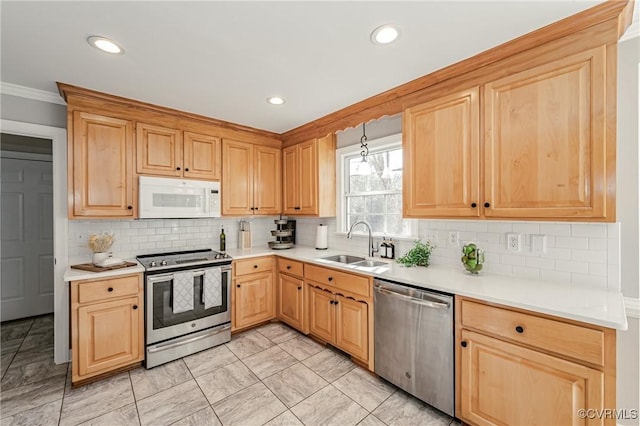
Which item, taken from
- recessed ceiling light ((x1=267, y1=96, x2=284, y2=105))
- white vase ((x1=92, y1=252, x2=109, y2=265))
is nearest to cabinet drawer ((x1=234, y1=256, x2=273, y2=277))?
white vase ((x1=92, y1=252, x2=109, y2=265))

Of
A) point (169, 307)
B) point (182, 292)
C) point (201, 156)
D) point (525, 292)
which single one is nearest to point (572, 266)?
point (525, 292)

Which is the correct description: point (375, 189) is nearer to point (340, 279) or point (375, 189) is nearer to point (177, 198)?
point (340, 279)

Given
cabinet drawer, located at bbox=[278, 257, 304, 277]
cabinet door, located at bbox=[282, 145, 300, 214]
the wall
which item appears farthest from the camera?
cabinet door, located at bbox=[282, 145, 300, 214]

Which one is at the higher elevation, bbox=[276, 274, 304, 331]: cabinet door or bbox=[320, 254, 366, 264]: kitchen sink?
bbox=[320, 254, 366, 264]: kitchen sink

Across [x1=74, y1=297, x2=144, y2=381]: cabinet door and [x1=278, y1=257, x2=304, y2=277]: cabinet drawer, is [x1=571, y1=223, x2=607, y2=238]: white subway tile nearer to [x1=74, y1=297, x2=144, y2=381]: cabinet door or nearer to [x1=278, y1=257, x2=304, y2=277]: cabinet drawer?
[x1=278, y1=257, x2=304, y2=277]: cabinet drawer

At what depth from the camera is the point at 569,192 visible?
160cm

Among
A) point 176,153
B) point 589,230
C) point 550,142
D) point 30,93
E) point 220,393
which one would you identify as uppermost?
point 30,93

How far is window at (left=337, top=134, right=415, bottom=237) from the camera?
297cm

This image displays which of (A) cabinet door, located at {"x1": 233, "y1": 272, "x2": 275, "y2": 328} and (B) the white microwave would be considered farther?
(A) cabinet door, located at {"x1": 233, "y1": 272, "x2": 275, "y2": 328}

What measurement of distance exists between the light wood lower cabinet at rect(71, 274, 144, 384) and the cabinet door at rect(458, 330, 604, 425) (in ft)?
8.65

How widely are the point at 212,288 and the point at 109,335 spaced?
886 mm

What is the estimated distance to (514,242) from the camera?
2092 millimetres

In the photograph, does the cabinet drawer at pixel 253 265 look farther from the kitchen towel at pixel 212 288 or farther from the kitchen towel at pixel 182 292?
the kitchen towel at pixel 182 292

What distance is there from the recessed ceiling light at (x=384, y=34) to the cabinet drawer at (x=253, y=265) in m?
2.49
